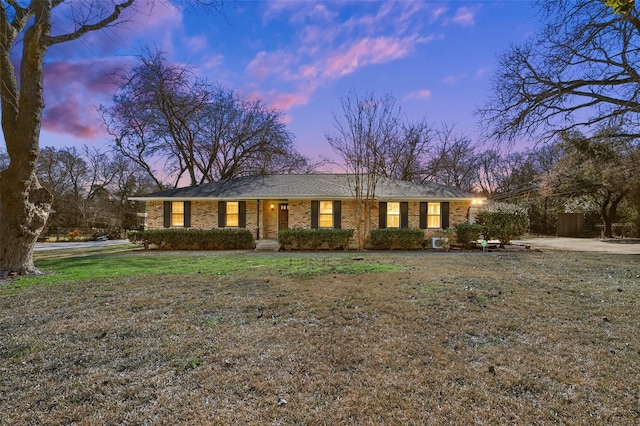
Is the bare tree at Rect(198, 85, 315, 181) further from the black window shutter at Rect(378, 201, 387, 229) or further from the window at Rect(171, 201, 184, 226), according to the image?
the black window shutter at Rect(378, 201, 387, 229)

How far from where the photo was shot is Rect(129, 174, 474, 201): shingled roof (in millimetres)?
15438

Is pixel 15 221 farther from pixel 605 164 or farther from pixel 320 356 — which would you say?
pixel 605 164

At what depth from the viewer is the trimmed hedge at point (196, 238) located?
13.6 meters

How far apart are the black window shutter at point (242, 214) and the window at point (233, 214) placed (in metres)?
0.09

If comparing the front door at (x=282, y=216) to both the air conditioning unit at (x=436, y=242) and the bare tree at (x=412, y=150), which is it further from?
the bare tree at (x=412, y=150)

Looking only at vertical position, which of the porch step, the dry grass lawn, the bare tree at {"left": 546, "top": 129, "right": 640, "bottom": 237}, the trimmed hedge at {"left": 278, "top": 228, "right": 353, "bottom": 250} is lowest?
the dry grass lawn

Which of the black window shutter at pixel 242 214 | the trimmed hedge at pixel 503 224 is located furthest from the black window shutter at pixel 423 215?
the black window shutter at pixel 242 214

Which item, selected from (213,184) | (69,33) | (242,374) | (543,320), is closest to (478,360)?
(543,320)

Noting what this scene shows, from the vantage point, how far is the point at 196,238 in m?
13.6

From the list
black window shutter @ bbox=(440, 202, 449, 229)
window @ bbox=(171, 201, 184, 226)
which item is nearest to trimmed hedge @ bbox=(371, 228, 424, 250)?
black window shutter @ bbox=(440, 202, 449, 229)

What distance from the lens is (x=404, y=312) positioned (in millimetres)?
4184

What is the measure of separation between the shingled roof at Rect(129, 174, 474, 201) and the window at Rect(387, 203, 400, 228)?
0.54 m

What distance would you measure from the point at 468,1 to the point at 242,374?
1151 cm

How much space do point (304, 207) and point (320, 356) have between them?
13.1m
